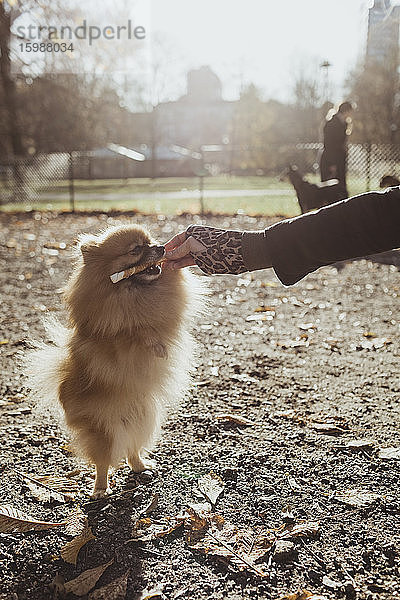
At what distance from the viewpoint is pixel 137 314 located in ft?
9.02

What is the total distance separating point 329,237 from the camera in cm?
232

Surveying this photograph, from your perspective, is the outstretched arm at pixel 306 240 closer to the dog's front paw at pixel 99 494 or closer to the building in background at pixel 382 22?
the dog's front paw at pixel 99 494

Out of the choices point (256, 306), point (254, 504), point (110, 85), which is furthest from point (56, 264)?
point (110, 85)

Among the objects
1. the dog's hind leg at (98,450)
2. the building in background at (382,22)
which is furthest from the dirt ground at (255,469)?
the building in background at (382,22)

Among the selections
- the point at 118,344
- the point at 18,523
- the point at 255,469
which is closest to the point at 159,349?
the point at 118,344

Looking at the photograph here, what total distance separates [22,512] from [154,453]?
2.78 ft

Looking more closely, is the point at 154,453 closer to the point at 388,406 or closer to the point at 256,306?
the point at 388,406

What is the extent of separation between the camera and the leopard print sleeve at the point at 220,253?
251 cm

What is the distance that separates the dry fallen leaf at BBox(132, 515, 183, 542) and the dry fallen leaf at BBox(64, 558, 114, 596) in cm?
26

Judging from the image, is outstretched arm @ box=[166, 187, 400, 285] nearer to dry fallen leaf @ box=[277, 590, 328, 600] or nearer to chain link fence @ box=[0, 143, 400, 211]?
dry fallen leaf @ box=[277, 590, 328, 600]

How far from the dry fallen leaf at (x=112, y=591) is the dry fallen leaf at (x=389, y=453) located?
161 centimetres

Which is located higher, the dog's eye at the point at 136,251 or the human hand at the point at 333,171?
the human hand at the point at 333,171

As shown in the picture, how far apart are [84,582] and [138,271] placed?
1.33 metres

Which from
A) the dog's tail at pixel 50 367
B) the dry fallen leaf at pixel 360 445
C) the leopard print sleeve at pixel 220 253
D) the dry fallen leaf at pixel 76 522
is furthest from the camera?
the dry fallen leaf at pixel 360 445
